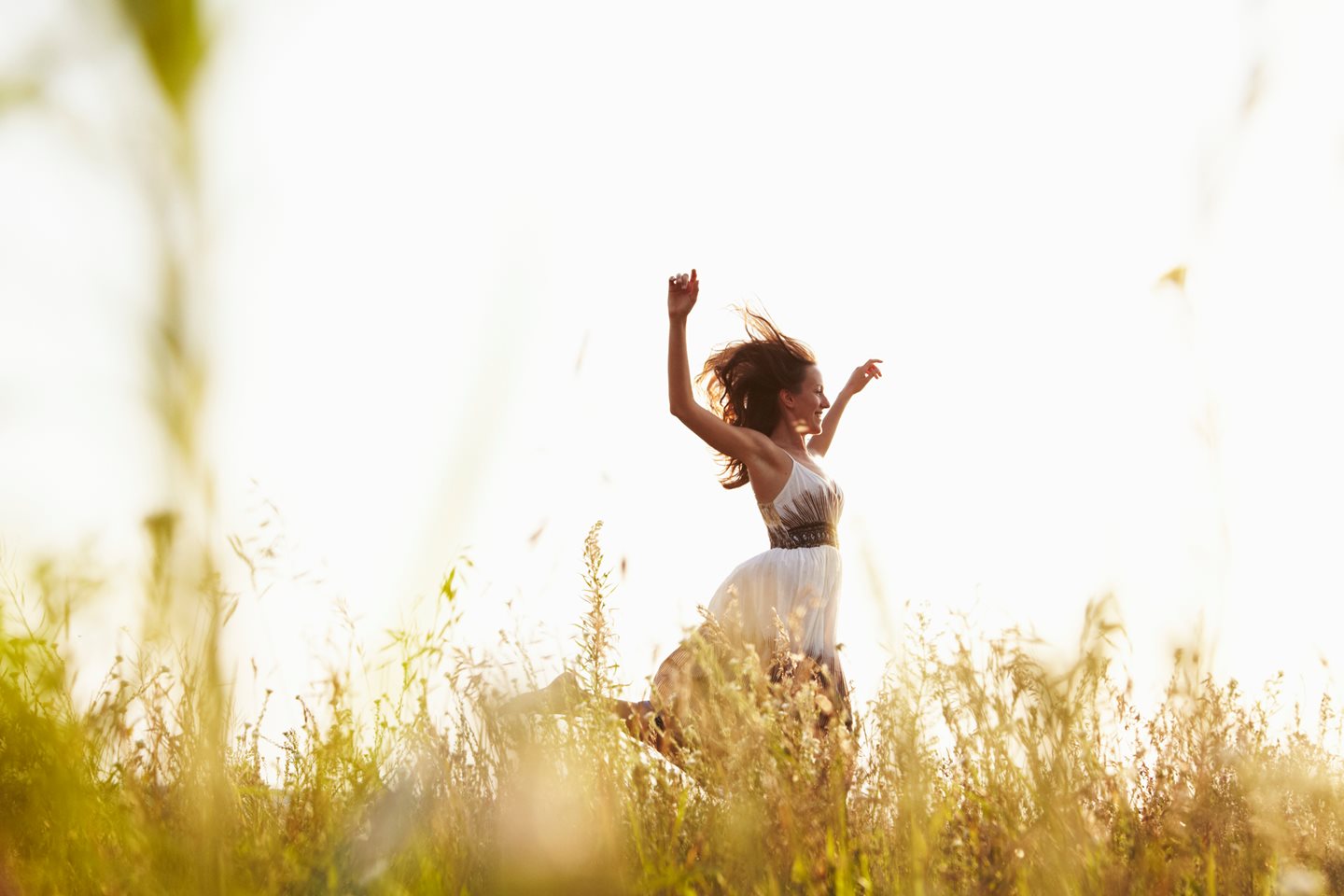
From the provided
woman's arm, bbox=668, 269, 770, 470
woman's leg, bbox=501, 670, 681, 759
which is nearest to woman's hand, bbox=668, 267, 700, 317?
woman's arm, bbox=668, 269, 770, 470

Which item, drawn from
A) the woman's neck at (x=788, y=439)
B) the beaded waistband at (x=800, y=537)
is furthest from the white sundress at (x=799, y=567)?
the woman's neck at (x=788, y=439)

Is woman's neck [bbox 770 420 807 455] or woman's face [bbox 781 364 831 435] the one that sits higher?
woman's face [bbox 781 364 831 435]

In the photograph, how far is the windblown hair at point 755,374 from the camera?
4.79 meters

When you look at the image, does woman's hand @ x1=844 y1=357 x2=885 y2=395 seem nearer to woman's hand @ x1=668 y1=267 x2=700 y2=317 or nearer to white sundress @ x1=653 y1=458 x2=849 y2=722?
white sundress @ x1=653 y1=458 x2=849 y2=722

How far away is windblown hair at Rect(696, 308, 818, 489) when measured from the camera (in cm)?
479

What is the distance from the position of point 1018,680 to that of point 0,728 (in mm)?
1295

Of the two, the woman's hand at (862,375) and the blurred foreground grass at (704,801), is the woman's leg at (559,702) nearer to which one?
the blurred foreground grass at (704,801)

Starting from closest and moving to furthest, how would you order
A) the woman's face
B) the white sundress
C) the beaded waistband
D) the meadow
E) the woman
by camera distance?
1. the meadow
2. the woman
3. the white sundress
4. the beaded waistband
5. the woman's face

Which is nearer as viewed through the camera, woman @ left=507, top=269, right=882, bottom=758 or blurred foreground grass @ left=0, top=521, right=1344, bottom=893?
blurred foreground grass @ left=0, top=521, right=1344, bottom=893

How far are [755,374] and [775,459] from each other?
0.51 metres

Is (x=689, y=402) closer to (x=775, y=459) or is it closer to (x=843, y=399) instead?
(x=775, y=459)

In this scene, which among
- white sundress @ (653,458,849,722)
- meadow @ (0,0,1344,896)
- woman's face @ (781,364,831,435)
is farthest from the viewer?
woman's face @ (781,364,831,435)

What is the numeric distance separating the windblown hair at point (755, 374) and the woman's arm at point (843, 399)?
1.11ft

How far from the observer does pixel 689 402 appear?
3.85m
